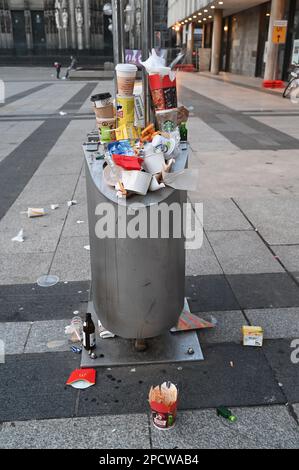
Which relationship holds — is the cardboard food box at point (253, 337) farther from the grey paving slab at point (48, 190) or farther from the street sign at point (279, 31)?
the street sign at point (279, 31)

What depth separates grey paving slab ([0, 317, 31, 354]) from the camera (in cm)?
312

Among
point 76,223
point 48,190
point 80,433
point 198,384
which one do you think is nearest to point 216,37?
point 48,190

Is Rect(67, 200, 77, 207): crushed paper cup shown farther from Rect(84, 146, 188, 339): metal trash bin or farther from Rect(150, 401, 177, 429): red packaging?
Rect(150, 401, 177, 429): red packaging

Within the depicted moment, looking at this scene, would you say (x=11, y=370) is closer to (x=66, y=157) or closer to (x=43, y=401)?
(x=43, y=401)

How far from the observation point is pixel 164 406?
239 centimetres

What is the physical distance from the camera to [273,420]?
8.26ft

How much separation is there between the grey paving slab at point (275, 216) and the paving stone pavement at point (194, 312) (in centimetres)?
2

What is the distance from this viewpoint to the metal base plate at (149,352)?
2965mm

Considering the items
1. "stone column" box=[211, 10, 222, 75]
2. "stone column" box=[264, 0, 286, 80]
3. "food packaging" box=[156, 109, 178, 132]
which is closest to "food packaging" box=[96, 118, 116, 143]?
"food packaging" box=[156, 109, 178, 132]

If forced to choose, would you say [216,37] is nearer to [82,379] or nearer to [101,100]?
[101,100]

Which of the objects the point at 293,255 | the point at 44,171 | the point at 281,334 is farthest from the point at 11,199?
the point at 281,334

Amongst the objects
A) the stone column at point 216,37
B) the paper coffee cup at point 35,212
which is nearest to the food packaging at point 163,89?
the paper coffee cup at point 35,212

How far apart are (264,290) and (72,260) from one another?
6.20 feet

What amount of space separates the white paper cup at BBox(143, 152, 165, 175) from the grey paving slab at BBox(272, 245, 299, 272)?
223 cm
